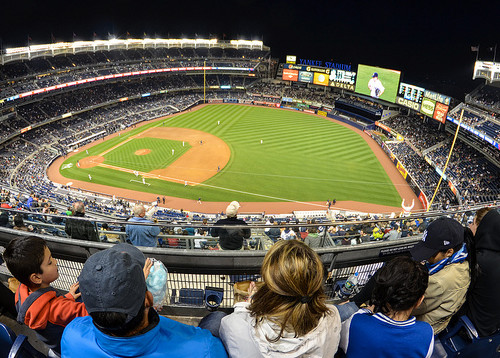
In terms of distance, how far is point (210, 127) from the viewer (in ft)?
145

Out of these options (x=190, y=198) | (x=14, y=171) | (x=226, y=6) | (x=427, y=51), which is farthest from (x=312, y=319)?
(x=226, y=6)

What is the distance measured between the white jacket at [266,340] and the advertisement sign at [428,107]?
42.2 metres

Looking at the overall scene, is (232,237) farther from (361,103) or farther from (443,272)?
(361,103)

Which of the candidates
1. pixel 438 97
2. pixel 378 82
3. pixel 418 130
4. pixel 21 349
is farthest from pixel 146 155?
pixel 378 82

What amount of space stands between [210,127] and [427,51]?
39.8 m

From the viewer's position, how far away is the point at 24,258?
10.0ft

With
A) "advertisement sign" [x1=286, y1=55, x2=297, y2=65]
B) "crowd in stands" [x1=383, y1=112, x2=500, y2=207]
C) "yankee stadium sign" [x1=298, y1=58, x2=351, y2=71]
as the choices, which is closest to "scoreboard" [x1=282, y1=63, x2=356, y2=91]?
"yankee stadium sign" [x1=298, y1=58, x2=351, y2=71]

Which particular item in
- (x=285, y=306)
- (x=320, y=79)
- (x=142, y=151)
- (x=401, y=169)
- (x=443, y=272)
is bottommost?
(x=142, y=151)

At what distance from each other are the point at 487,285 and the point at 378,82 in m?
50.2

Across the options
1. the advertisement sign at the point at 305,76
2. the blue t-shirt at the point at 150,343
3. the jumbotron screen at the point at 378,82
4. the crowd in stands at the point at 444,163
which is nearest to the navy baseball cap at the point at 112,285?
the blue t-shirt at the point at 150,343

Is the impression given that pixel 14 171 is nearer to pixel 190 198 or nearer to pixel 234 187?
pixel 190 198

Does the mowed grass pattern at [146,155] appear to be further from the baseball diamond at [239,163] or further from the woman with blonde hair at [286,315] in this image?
the woman with blonde hair at [286,315]

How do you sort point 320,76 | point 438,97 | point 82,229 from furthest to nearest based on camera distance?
point 320,76 → point 438,97 → point 82,229

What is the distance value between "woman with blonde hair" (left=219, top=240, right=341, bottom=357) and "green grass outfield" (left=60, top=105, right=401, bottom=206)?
24.2 m
